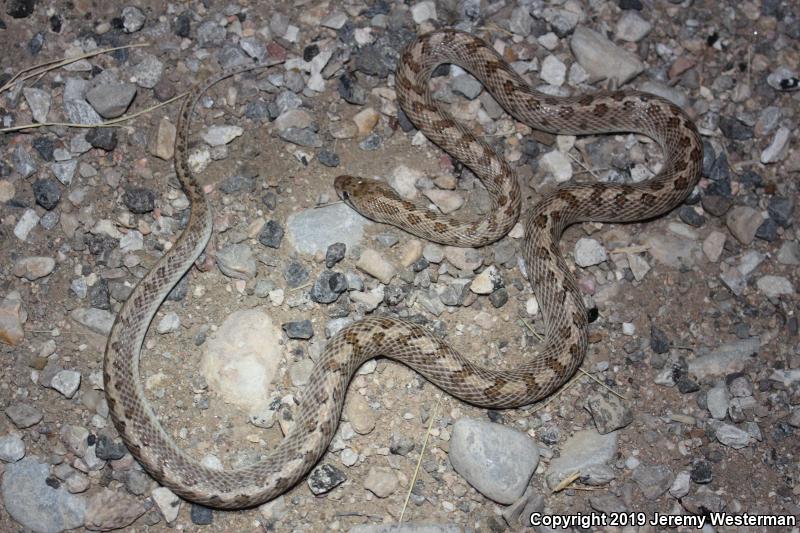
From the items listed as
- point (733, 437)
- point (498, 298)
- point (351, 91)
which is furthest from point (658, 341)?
point (351, 91)

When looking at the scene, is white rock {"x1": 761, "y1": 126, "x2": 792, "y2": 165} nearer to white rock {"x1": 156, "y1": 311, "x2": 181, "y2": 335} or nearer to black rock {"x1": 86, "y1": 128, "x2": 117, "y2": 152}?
white rock {"x1": 156, "y1": 311, "x2": 181, "y2": 335}

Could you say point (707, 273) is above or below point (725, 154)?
below

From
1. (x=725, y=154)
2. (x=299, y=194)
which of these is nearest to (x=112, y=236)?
(x=299, y=194)

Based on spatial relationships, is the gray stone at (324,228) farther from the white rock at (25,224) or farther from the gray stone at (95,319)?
the white rock at (25,224)

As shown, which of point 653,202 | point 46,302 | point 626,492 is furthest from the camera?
point 653,202

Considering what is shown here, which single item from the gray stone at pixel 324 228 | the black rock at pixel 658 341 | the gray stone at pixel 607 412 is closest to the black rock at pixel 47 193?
the gray stone at pixel 324 228

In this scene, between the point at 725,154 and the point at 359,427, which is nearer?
the point at 359,427

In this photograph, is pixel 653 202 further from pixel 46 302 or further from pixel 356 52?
pixel 46 302
